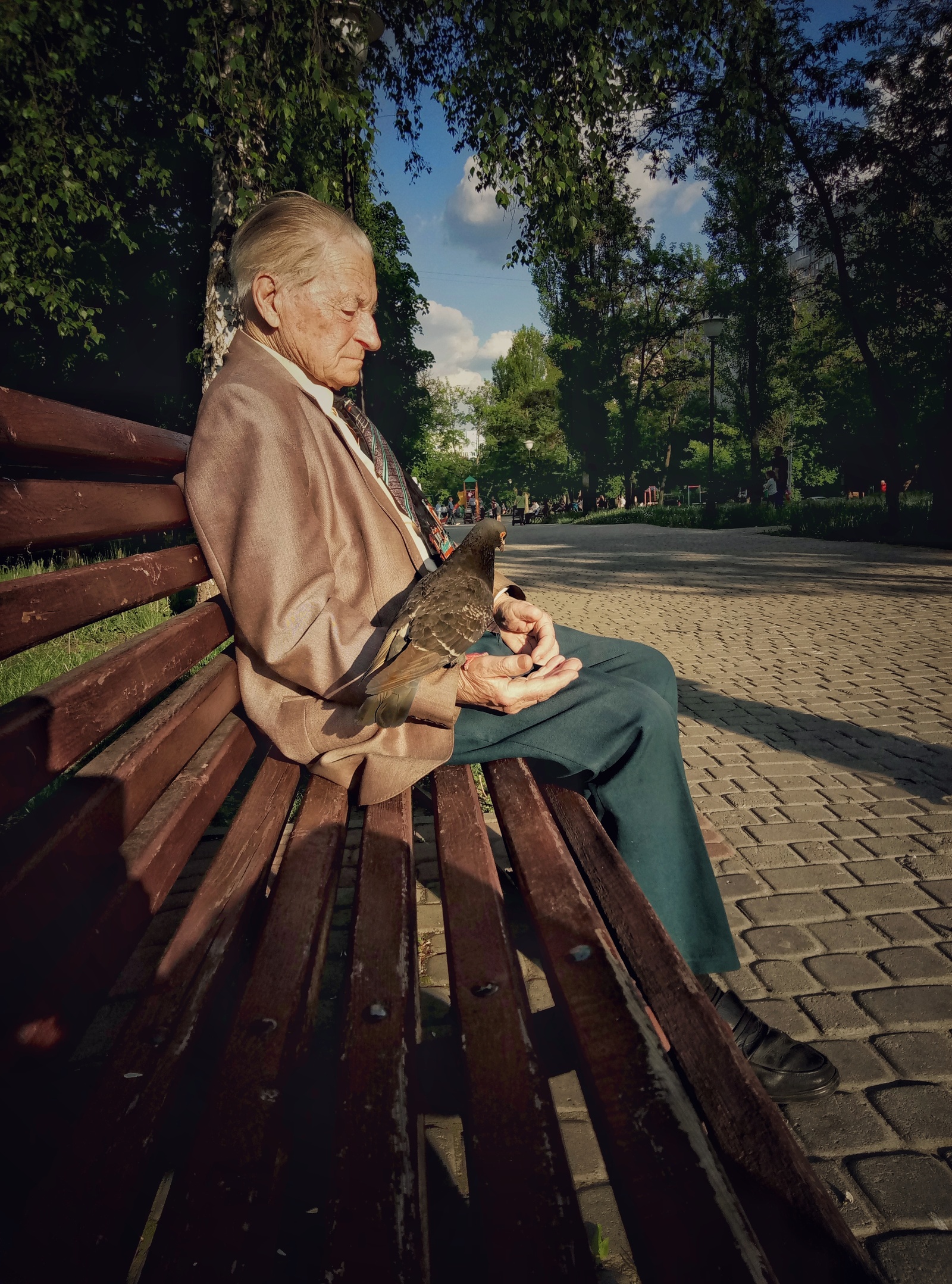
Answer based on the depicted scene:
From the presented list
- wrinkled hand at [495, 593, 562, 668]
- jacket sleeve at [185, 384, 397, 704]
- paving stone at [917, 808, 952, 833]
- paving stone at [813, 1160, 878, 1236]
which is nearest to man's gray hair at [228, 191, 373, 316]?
jacket sleeve at [185, 384, 397, 704]

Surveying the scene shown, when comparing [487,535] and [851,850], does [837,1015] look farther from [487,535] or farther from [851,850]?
[487,535]

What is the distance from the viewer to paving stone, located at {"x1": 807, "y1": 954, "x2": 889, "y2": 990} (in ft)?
7.53

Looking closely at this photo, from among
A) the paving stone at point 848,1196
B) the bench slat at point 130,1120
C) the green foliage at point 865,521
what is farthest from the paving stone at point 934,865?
the green foliage at point 865,521

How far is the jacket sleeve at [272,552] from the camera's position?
159cm

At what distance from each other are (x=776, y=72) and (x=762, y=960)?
16216 millimetres

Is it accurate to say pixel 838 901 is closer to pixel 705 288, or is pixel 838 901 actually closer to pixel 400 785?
pixel 400 785

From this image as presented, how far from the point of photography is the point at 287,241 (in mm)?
2031

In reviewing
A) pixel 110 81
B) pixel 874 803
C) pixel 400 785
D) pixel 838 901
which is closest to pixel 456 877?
pixel 400 785

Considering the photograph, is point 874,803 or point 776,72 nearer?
point 874,803

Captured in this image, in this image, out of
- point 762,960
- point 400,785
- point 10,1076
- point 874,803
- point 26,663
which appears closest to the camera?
point 10,1076

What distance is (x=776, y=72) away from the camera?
12.8 meters

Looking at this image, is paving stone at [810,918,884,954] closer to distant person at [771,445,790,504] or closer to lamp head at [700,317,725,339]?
lamp head at [700,317,725,339]

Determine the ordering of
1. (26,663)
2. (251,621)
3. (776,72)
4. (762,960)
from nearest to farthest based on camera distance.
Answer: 1. (251,621)
2. (762,960)
3. (26,663)
4. (776,72)

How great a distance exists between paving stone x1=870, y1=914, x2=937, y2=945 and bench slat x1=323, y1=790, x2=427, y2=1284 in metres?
2.04
